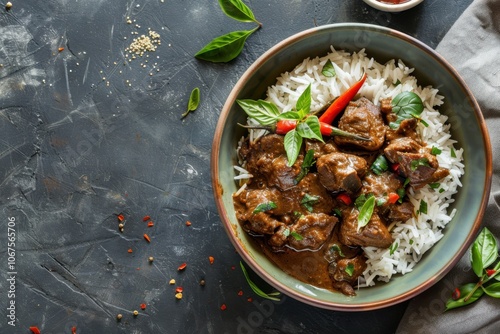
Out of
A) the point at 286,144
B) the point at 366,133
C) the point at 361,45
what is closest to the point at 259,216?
the point at 286,144

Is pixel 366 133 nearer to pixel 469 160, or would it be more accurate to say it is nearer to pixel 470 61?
pixel 469 160

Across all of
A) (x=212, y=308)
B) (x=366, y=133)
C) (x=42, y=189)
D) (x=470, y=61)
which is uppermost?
(x=470, y=61)

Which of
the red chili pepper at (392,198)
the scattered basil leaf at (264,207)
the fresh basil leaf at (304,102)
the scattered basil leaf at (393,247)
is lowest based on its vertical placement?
the scattered basil leaf at (393,247)

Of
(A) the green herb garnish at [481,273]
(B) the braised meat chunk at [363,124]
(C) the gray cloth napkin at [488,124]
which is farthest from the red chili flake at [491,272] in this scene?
(B) the braised meat chunk at [363,124]

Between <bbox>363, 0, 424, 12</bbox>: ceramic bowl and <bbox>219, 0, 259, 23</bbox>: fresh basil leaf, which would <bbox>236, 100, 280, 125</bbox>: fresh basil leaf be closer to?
<bbox>219, 0, 259, 23</bbox>: fresh basil leaf

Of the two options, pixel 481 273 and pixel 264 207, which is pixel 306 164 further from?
pixel 481 273

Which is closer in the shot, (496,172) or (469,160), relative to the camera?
(469,160)

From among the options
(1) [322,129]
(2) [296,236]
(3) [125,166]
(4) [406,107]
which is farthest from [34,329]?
(4) [406,107]

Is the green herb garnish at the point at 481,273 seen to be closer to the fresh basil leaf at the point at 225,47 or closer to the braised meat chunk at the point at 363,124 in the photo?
the braised meat chunk at the point at 363,124
